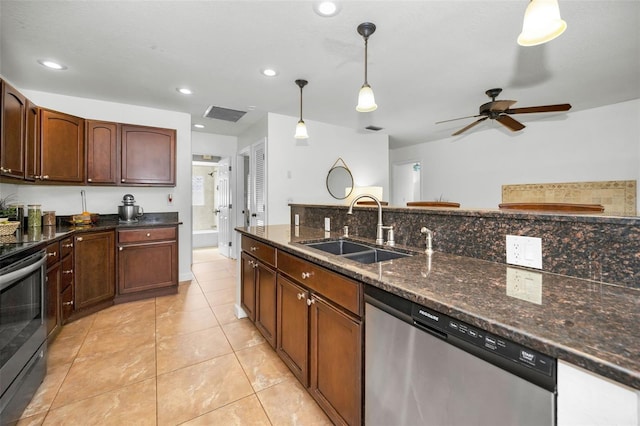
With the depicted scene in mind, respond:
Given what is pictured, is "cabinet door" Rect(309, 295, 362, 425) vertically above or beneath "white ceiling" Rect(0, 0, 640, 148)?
beneath

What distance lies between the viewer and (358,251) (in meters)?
2.01

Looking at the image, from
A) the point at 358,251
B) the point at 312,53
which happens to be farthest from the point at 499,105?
the point at 358,251

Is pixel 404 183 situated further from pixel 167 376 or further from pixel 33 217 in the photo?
pixel 33 217

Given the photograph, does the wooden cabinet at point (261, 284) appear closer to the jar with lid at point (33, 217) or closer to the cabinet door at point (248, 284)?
the cabinet door at point (248, 284)

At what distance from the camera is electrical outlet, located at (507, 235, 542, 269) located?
118 centimetres

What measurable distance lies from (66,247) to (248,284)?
167 centimetres

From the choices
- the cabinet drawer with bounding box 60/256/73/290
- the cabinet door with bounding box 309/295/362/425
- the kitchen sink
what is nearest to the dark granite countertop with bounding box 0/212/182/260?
the cabinet drawer with bounding box 60/256/73/290

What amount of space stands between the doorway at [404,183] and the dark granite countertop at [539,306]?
5970mm

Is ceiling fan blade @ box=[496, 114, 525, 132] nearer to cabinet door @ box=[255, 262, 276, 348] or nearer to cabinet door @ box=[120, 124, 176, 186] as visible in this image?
cabinet door @ box=[255, 262, 276, 348]

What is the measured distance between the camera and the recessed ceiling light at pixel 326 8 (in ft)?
5.94

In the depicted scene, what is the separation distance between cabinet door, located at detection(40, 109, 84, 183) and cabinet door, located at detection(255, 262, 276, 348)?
2.50 meters

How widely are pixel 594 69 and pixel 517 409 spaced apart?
3.56 metres

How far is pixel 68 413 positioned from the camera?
157cm

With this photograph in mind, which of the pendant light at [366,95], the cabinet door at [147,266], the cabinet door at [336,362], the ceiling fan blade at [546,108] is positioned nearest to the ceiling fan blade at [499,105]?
the ceiling fan blade at [546,108]
